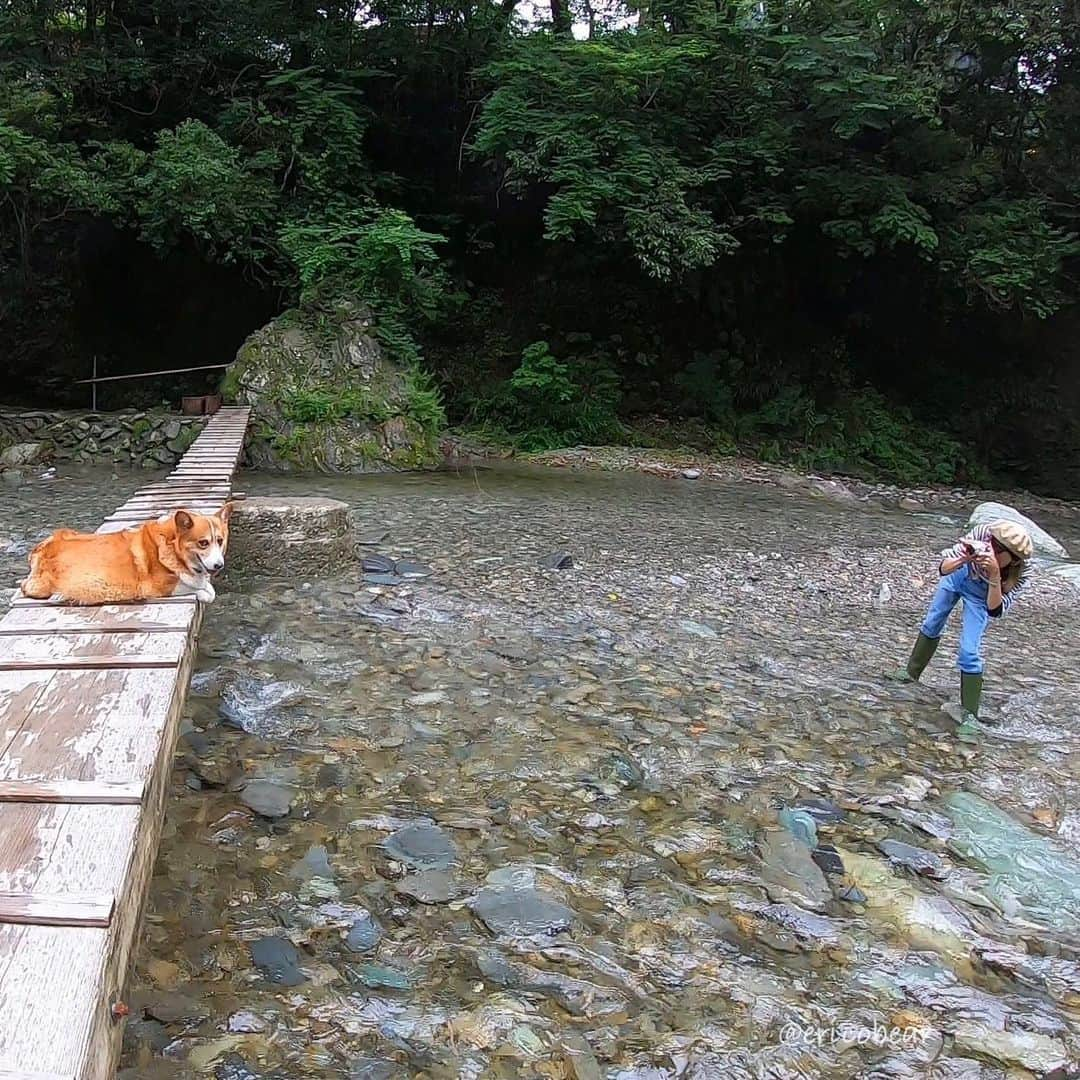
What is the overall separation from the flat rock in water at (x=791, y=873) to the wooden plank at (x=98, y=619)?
94.6 inches

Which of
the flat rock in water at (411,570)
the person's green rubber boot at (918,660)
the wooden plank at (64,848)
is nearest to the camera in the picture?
the wooden plank at (64,848)

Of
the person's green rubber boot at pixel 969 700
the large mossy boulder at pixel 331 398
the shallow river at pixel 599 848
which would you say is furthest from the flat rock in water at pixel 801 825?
the large mossy boulder at pixel 331 398

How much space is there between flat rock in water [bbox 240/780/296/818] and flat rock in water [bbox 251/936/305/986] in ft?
2.52

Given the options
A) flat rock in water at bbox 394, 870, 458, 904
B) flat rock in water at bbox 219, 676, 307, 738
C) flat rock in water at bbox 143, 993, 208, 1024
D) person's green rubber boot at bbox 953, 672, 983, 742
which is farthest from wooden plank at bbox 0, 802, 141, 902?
person's green rubber boot at bbox 953, 672, 983, 742

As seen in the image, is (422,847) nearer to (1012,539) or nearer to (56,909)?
(56,909)

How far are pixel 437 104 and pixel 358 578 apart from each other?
1384 centimetres

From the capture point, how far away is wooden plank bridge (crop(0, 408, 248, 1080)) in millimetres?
Result: 1682

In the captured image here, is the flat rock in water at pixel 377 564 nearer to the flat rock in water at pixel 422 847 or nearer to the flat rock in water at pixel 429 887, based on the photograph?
the flat rock in water at pixel 422 847

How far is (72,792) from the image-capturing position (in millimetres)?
2346

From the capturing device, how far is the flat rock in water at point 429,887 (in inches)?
117

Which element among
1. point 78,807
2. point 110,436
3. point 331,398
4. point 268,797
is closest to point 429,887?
point 268,797

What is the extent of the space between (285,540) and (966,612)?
4509mm

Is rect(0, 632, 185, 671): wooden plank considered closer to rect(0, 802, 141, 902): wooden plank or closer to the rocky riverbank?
rect(0, 802, 141, 902): wooden plank

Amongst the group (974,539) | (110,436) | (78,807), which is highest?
(974,539)
